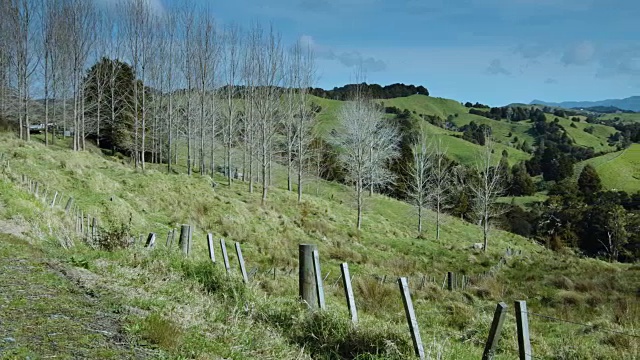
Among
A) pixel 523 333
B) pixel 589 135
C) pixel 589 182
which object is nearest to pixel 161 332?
pixel 523 333

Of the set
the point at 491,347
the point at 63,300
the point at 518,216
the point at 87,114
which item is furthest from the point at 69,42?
the point at 518,216

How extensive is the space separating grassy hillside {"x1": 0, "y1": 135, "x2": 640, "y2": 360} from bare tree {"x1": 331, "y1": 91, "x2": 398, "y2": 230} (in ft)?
37.0

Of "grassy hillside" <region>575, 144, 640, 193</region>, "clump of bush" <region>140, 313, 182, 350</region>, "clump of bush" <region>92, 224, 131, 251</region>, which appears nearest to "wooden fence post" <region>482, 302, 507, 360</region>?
"clump of bush" <region>140, 313, 182, 350</region>

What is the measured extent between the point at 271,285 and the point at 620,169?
118m

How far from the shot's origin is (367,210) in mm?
49625

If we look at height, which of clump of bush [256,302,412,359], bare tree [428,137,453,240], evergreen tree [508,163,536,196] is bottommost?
evergreen tree [508,163,536,196]

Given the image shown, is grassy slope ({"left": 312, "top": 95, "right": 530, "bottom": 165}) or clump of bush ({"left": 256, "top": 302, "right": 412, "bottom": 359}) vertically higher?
grassy slope ({"left": 312, "top": 95, "right": 530, "bottom": 165})

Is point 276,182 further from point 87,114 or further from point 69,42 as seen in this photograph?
point 69,42

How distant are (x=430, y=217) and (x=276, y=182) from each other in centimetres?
2145

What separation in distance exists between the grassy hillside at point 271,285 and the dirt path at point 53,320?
281mm

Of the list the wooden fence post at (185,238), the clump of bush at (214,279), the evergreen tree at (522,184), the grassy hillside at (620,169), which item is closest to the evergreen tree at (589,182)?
the grassy hillside at (620,169)

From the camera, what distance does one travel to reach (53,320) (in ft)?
18.3

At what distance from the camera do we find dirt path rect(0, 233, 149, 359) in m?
4.81

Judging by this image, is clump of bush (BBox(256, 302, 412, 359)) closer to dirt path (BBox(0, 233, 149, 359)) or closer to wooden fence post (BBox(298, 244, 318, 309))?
wooden fence post (BBox(298, 244, 318, 309))
